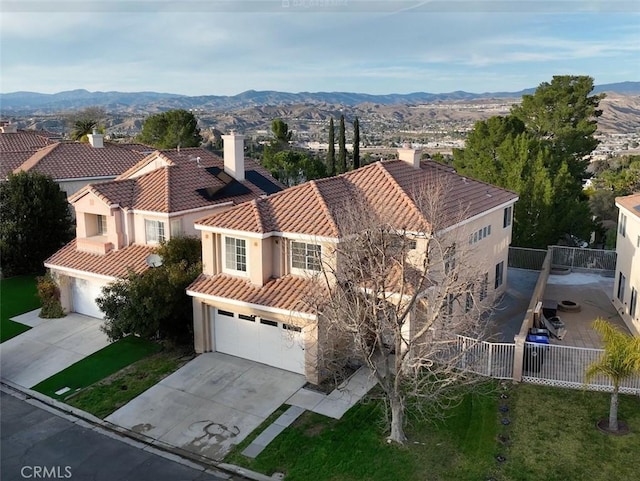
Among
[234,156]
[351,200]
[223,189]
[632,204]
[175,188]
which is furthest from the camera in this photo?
[234,156]

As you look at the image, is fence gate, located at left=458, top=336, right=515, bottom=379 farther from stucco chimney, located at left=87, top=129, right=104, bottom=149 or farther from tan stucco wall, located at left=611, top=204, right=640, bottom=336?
stucco chimney, located at left=87, top=129, right=104, bottom=149

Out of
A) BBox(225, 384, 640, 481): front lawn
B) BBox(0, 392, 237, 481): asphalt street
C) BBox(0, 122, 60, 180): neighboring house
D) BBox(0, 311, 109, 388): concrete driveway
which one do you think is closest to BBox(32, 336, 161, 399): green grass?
BBox(0, 311, 109, 388): concrete driveway

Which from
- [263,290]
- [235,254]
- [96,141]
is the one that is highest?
[96,141]

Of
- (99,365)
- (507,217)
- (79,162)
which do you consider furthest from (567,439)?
(79,162)

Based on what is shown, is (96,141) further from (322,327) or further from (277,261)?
(322,327)

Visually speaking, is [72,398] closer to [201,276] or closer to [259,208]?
[201,276]

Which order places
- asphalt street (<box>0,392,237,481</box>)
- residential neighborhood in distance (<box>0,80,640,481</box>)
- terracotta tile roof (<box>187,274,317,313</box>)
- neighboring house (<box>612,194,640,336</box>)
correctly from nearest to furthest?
asphalt street (<box>0,392,237,481</box>)
residential neighborhood in distance (<box>0,80,640,481</box>)
terracotta tile roof (<box>187,274,317,313</box>)
neighboring house (<box>612,194,640,336</box>)

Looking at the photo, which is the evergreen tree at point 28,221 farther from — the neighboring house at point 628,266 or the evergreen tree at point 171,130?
Result: the neighboring house at point 628,266
